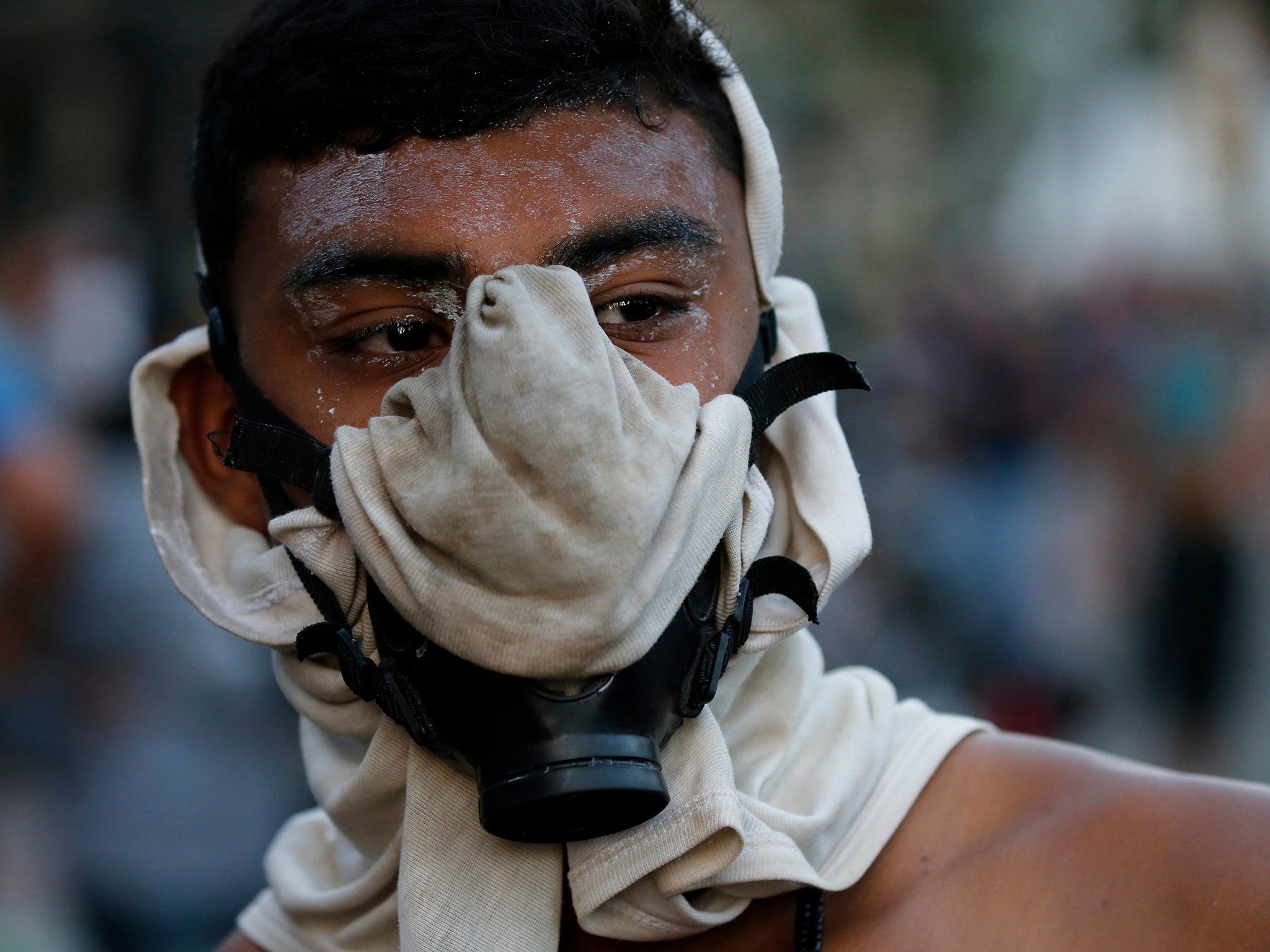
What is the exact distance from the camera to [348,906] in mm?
2209

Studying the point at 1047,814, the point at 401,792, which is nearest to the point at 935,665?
the point at 1047,814

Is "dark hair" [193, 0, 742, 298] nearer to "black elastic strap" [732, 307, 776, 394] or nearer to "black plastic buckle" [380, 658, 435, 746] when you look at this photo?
"black elastic strap" [732, 307, 776, 394]

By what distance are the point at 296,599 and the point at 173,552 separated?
0.41m

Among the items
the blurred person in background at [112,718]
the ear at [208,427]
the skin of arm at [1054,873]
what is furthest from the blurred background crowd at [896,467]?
the skin of arm at [1054,873]

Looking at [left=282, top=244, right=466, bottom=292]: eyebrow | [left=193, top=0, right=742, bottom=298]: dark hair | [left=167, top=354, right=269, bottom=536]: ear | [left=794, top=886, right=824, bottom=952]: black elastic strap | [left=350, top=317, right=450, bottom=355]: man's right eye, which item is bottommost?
[left=794, top=886, right=824, bottom=952]: black elastic strap

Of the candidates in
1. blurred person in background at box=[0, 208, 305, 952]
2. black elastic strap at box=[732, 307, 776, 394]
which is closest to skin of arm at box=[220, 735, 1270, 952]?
black elastic strap at box=[732, 307, 776, 394]

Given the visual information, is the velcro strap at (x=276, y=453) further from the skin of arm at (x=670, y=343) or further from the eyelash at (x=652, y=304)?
the eyelash at (x=652, y=304)

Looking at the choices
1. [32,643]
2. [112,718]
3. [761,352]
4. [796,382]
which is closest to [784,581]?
[796,382]

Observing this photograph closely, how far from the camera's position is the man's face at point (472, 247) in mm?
1976

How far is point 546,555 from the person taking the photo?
158cm

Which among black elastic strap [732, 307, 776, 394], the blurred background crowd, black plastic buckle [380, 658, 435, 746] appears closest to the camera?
black plastic buckle [380, 658, 435, 746]

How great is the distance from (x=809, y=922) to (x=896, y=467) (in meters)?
5.12

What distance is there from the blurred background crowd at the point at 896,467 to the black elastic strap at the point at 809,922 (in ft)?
9.56

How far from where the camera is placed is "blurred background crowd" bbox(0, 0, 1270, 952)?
4.67 m
